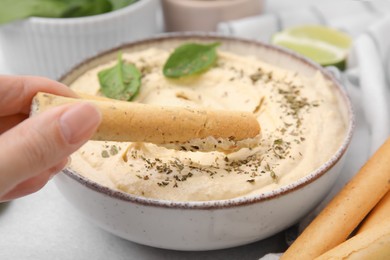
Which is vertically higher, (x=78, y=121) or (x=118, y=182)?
(x=78, y=121)

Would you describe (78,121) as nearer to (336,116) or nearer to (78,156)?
(78,156)

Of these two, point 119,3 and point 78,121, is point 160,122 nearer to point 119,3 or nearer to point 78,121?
point 78,121

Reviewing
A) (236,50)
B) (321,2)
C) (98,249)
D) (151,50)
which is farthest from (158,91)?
(321,2)

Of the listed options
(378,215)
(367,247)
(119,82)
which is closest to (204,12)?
(119,82)

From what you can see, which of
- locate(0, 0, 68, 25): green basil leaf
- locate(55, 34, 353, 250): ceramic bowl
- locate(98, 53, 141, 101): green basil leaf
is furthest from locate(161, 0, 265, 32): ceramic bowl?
locate(55, 34, 353, 250): ceramic bowl

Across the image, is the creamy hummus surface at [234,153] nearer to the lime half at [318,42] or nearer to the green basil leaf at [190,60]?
the green basil leaf at [190,60]

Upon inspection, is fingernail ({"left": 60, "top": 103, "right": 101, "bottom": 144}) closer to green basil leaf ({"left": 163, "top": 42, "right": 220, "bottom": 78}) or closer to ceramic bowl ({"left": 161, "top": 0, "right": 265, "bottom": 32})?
green basil leaf ({"left": 163, "top": 42, "right": 220, "bottom": 78})
